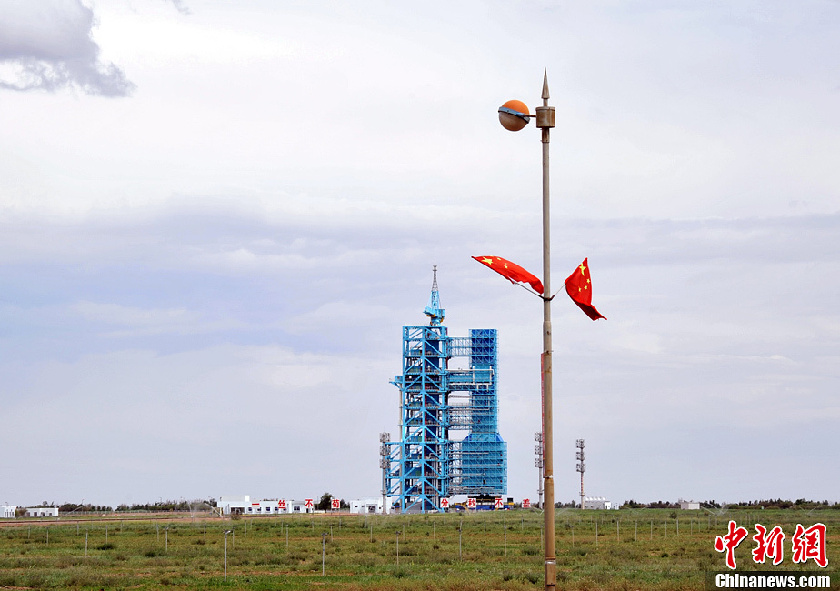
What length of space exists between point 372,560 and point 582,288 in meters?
31.1

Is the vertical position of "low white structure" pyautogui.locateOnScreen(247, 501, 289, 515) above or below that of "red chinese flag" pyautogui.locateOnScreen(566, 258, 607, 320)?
below

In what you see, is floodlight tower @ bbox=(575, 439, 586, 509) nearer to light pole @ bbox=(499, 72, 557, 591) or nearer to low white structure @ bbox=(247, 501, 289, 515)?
low white structure @ bbox=(247, 501, 289, 515)

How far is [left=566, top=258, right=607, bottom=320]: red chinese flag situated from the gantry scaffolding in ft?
325

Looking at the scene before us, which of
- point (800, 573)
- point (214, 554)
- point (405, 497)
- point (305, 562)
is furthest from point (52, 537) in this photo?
point (800, 573)

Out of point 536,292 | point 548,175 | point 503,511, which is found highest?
point 548,175

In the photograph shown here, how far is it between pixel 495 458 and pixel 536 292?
102833mm

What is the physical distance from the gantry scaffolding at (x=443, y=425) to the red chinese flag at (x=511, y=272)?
325ft

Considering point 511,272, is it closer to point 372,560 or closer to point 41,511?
point 372,560

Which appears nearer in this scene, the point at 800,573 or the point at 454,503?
the point at 800,573

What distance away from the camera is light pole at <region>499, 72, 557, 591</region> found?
17250 mm

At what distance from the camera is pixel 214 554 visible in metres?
53.7

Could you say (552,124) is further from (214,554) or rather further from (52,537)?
(52,537)

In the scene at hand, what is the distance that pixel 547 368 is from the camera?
17.8 meters

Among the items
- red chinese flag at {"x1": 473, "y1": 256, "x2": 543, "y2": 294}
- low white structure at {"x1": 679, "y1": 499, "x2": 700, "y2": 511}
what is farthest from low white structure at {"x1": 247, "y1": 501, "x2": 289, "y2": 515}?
red chinese flag at {"x1": 473, "y1": 256, "x2": 543, "y2": 294}
